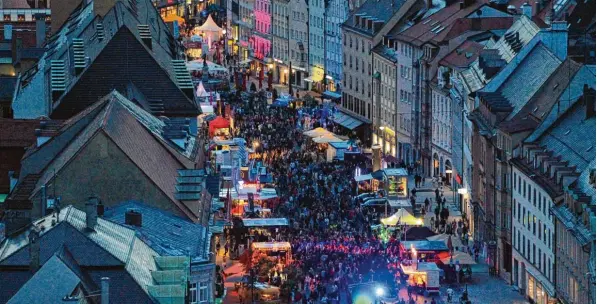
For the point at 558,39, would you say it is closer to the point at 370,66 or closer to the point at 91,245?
the point at 370,66

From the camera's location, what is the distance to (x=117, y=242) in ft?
229

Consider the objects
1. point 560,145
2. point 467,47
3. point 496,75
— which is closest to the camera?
point 560,145

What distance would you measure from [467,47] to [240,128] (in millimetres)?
26477

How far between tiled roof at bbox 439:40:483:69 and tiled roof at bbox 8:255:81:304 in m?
76.1

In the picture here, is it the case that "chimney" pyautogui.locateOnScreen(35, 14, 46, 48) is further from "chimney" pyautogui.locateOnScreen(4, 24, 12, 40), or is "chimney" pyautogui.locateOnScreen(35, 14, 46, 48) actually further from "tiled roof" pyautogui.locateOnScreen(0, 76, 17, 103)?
"tiled roof" pyautogui.locateOnScreen(0, 76, 17, 103)

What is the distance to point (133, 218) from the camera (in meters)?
78.1

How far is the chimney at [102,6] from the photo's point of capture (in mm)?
124125

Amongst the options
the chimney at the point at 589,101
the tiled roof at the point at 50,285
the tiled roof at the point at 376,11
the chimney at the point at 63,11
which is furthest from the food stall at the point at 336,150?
the tiled roof at the point at 50,285

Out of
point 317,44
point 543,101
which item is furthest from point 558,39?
point 317,44

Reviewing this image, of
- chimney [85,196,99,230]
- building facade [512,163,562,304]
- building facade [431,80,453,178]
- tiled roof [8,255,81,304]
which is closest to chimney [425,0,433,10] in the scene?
building facade [431,80,453,178]

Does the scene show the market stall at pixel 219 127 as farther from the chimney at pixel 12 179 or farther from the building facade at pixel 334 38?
the chimney at pixel 12 179

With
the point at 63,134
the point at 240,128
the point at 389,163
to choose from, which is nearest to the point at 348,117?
the point at 240,128

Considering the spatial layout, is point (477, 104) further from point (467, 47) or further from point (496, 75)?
point (467, 47)

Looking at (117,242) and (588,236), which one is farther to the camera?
(588,236)
